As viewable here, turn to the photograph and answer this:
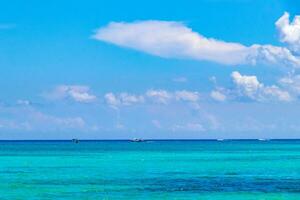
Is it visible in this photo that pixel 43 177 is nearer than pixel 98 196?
No

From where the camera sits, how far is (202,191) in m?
47.6

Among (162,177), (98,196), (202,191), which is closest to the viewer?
(98,196)

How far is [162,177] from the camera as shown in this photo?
197 feet

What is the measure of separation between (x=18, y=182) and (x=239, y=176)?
69.0 feet

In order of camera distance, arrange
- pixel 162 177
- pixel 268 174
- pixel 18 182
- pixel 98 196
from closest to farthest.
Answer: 1. pixel 98 196
2. pixel 18 182
3. pixel 162 177
4. pixel 268 174

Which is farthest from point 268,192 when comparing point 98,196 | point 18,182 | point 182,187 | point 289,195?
point 18,182

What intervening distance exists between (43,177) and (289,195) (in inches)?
1025

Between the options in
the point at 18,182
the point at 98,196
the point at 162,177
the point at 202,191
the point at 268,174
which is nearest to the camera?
the point at 98,196

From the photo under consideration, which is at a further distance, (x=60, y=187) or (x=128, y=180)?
(x=128, y=180)

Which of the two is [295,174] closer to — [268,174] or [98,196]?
[268,174]

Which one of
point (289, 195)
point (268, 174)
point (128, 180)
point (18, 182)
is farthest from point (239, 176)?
point (18, 182)

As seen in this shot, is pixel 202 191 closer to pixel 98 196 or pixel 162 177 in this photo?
pixel 98 196

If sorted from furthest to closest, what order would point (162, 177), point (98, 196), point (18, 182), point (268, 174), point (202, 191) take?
point (268, 174)
point (162, 177)
point (18, 182)
point (202, 191)
point (98, 196)

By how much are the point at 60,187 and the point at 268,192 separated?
1630 centimetres
